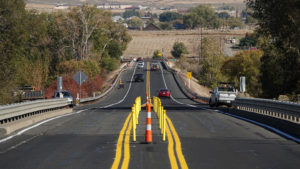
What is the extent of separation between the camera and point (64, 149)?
13.3 metres

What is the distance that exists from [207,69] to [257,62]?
9.33 meters

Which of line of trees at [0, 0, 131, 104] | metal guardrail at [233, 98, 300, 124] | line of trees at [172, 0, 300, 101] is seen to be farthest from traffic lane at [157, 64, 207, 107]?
metal guardrail at [233, 98, 300, 124]

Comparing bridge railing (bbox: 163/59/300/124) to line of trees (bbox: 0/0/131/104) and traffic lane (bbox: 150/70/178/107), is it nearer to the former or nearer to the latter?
line of trees (bbox: 0/0/131/104)

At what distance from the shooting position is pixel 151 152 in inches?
494

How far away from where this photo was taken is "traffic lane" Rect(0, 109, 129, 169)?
11141 millimetres

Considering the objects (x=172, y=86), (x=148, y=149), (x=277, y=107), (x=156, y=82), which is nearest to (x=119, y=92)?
(x=172, y=86)

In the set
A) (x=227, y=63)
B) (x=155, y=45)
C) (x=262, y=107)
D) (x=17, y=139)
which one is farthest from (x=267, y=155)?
(x=155, y=45)

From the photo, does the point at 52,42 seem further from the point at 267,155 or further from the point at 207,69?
the point at 267,155

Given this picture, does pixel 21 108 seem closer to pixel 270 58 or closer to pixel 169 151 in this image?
pixel 169 151

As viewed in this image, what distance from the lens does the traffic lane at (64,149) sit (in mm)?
11141

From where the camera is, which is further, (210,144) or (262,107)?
(262,107)

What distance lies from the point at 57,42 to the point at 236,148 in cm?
9305

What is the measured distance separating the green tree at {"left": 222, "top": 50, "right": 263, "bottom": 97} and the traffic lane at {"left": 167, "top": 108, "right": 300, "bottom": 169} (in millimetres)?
72373

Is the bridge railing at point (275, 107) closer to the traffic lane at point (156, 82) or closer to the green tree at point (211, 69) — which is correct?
the traffic lane at point (156, 82)
